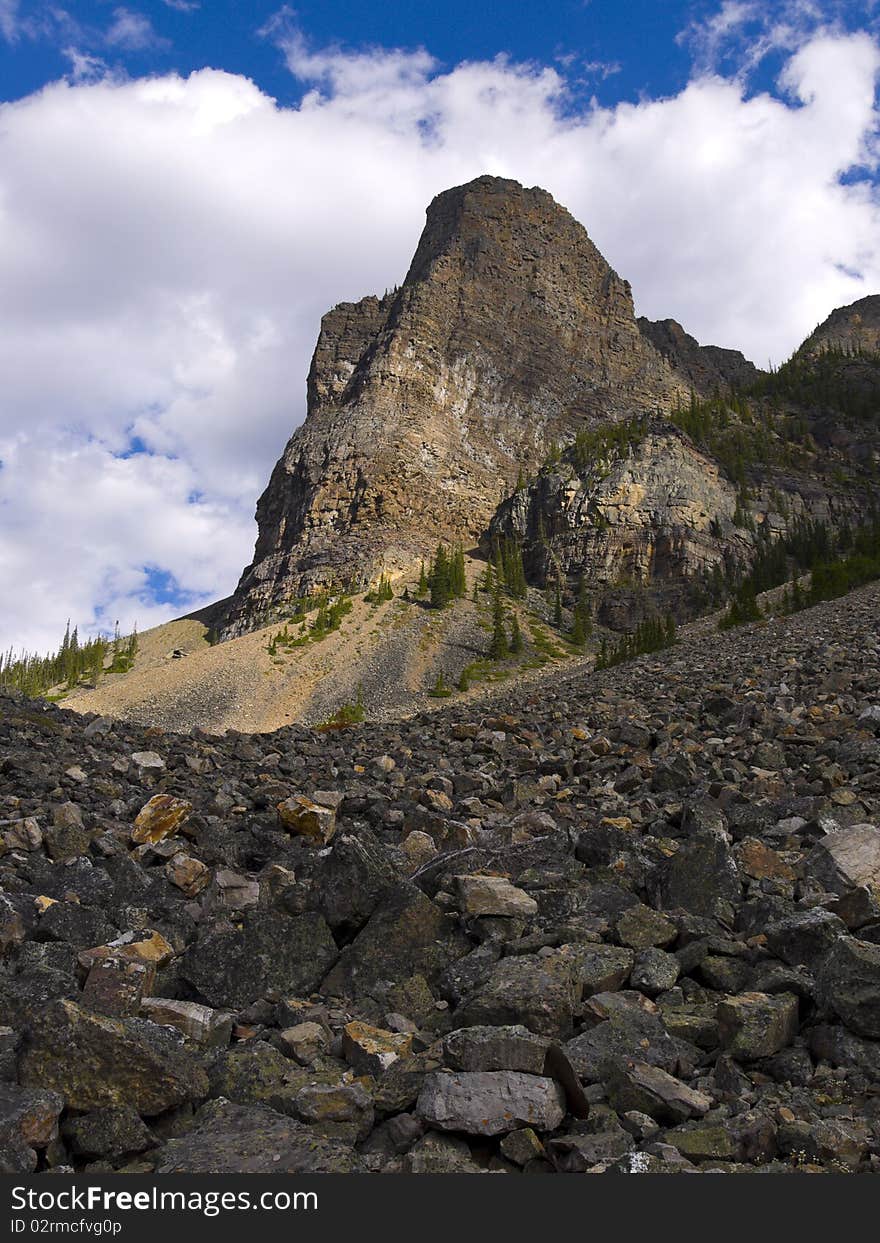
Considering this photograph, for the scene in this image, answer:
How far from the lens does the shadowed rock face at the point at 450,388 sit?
124438 mm

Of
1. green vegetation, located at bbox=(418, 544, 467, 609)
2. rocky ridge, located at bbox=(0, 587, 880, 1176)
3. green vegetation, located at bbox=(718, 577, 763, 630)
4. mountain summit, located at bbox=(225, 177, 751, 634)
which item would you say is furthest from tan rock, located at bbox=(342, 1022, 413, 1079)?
mountain summit, located at bbox=(225, 177, 751, 634)

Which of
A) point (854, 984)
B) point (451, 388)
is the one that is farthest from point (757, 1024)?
point (451, 388)

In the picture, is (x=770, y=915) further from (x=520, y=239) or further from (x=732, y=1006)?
(x=520, y=239)

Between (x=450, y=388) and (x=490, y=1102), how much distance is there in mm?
145820

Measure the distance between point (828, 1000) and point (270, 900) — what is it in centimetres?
422

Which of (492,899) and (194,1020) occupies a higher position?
(492,899)

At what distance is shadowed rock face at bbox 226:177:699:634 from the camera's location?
12444 cm

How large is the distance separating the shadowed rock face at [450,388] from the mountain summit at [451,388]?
29 cm

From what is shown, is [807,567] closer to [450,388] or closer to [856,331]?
[450,388]

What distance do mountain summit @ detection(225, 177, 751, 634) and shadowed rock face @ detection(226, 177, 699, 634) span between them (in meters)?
0.29

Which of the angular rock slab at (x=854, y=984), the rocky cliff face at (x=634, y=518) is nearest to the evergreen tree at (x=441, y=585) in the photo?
the rocky cliff face at (x=634, y=518)

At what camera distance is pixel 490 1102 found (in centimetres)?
354

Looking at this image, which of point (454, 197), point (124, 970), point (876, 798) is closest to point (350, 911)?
point (124, 970)

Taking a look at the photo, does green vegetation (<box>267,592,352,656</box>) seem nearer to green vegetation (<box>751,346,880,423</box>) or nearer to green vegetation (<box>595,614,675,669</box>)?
green vegetation (<box>595,614,675,669</box>)
